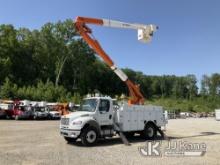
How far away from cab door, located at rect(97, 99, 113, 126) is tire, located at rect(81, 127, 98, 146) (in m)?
0.69

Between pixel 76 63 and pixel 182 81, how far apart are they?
85.8 meters

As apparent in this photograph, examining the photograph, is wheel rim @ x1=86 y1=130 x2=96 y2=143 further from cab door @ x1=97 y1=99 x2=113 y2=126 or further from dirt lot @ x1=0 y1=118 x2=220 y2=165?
cab door @ x1=97 y1=99 x2=113 y2=126

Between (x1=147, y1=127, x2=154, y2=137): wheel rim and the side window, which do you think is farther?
(x1=147, y1=127, x2=154, y2=137): wheel rim

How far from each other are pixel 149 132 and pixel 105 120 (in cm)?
352

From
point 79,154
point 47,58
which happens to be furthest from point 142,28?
point 47,58

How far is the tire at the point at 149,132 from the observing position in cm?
1862

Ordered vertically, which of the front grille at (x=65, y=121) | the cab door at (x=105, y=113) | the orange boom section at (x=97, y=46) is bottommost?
the front grille at (x=65, y=121)

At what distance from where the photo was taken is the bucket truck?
50.9 feet

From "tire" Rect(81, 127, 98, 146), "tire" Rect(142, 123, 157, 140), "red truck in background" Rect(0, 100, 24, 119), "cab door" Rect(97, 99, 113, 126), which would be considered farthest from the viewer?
"red truck in background" Rect(0, 100, 24, 119)

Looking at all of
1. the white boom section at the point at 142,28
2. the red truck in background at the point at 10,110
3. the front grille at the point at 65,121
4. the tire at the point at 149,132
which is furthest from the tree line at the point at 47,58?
the front grille at the point at 65,121

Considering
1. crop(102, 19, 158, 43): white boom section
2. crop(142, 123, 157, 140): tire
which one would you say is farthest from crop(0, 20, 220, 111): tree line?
crop(142, 123, 157, 140): tire

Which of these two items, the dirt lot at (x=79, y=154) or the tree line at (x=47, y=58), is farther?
the tree line at (x=47, y=58)

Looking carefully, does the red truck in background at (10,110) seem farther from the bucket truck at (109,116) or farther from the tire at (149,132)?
the tire at (149,132)

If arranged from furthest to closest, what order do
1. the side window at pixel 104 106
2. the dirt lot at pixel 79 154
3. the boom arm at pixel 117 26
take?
1. the boom arm at pixel 117 26
2. the side window at pixel 104 106
3. the dirt lot at pixel 79 154
